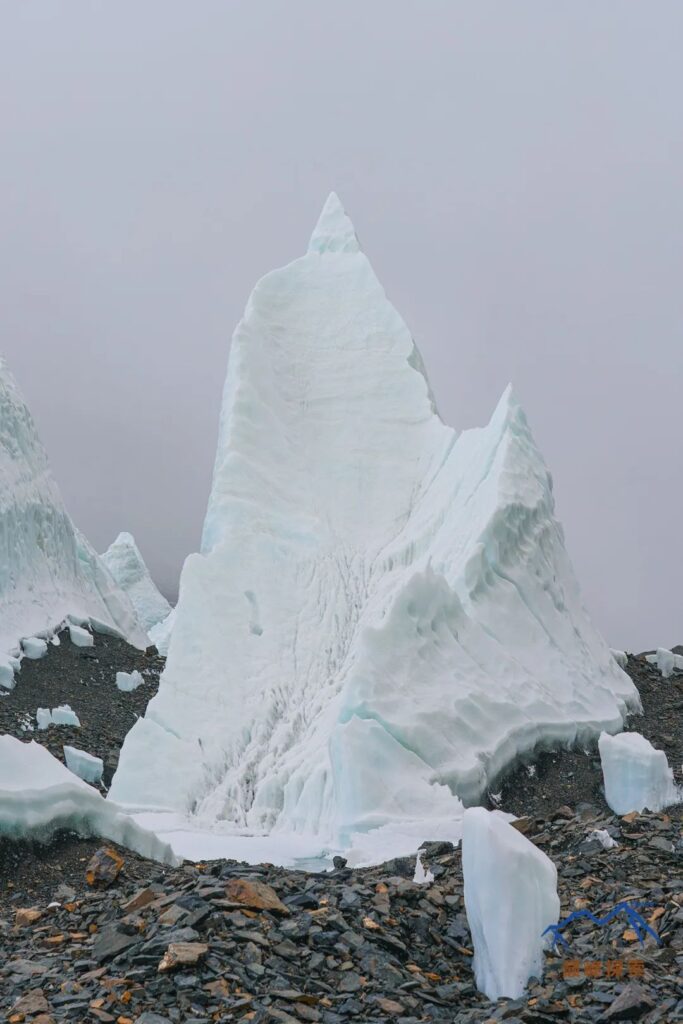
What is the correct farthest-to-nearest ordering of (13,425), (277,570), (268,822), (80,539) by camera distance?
(80,539)
(13,425)
(277,570)
(268,822)

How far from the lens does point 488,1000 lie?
6785 mm

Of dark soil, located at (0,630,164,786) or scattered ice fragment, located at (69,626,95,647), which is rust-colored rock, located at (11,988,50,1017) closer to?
dark soil, located at (0,630,164,786)

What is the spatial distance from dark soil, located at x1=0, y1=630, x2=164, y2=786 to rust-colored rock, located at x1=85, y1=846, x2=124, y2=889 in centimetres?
1188

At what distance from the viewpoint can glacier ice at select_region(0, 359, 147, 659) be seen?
28.7m

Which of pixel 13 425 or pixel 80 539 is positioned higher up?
pixel 13 425

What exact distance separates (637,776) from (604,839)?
4.65 metres

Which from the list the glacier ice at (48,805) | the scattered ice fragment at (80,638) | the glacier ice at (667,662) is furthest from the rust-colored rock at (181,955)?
the scattered ice fragment at (80,638)

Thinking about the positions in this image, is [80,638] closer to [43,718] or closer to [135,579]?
[43,718]

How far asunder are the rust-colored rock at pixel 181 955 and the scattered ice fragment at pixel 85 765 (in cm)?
1212

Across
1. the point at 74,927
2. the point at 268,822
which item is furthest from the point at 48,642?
the point at 74,927

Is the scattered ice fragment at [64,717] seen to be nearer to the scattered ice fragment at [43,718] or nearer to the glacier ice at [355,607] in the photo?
the scattered ice fragment at [43,718]

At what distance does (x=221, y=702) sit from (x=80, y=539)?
20.1 metres

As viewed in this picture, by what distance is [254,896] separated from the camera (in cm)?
719

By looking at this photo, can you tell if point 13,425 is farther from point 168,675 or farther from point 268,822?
point 268,822
